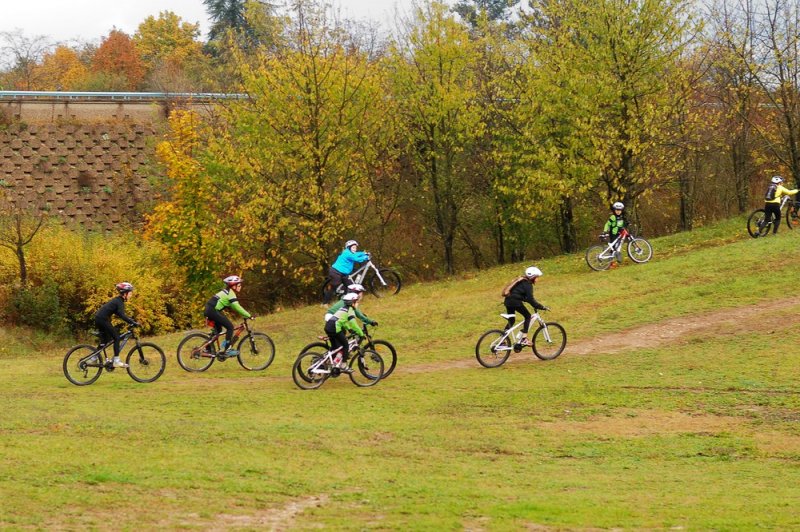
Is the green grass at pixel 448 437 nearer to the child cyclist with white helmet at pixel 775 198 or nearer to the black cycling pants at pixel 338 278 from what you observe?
the black cycling pants at pixel 338 278

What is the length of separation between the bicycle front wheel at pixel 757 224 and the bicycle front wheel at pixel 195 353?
69.9ft

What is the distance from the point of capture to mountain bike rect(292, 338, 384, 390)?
1861 centimetres

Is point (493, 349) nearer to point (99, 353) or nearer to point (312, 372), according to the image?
point (312, 372)

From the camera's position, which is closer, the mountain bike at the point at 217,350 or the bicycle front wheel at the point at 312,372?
the bicycle front wheel at the point at 312,372

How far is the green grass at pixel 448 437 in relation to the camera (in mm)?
10055

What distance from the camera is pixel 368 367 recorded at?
19.3 metres

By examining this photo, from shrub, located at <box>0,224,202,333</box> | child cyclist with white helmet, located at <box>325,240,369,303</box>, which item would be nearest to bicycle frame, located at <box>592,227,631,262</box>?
child cyclist with white helmet, located at <box>325,240,369,303</box>

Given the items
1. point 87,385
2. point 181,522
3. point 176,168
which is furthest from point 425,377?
point 176,168

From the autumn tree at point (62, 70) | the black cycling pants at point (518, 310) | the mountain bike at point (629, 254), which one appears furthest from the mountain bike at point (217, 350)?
the autumn tree at point (62, 70)

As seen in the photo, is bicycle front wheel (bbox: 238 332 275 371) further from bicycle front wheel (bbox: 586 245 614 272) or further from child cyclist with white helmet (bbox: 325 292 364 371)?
bicycle front wheel (bbox: 586 245 614 272)

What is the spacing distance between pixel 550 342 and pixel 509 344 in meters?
1.20

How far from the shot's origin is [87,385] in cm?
1948

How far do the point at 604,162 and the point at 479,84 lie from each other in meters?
10.1

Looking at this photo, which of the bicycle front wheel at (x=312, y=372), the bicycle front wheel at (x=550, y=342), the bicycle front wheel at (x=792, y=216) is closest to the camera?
the bicycle front wheel at (x=312, y=372)
